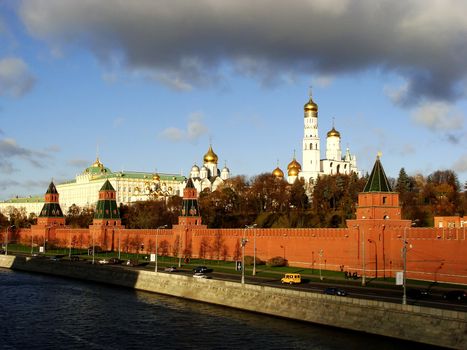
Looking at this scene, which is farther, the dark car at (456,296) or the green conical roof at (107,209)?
the green conical roof at (107,209)

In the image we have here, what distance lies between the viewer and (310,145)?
446 ft

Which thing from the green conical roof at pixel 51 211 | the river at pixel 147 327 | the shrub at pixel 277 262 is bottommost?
the river at pixel 147 327

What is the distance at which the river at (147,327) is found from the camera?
128ft

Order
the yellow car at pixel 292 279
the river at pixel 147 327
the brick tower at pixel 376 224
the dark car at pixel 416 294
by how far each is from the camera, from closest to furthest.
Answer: the river at pixel 147 327 → the dark car at pixel 416 294 → the yellow car at pixel 292 279 → the brick tower at pixel 376 224

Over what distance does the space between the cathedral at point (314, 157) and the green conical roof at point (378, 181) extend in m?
63.2

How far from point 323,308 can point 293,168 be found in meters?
97.9

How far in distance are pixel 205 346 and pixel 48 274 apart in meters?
47.5

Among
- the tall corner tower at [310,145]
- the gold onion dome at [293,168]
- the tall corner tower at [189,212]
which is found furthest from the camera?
the gold onion dome at [293,168]

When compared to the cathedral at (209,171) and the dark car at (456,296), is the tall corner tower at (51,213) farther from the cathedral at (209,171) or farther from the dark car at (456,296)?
the dark car at (456,296)

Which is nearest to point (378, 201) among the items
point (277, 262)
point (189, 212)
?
point (277, 262)

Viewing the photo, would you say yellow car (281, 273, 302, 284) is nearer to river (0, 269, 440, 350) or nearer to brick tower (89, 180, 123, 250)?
river (0, 269, 440, 350)

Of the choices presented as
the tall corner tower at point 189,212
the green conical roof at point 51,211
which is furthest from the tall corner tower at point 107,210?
the tall corner tower at point 189,212

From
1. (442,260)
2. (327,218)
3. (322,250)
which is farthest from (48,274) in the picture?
(442,260)

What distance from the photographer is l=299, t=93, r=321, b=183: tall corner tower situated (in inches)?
5271
